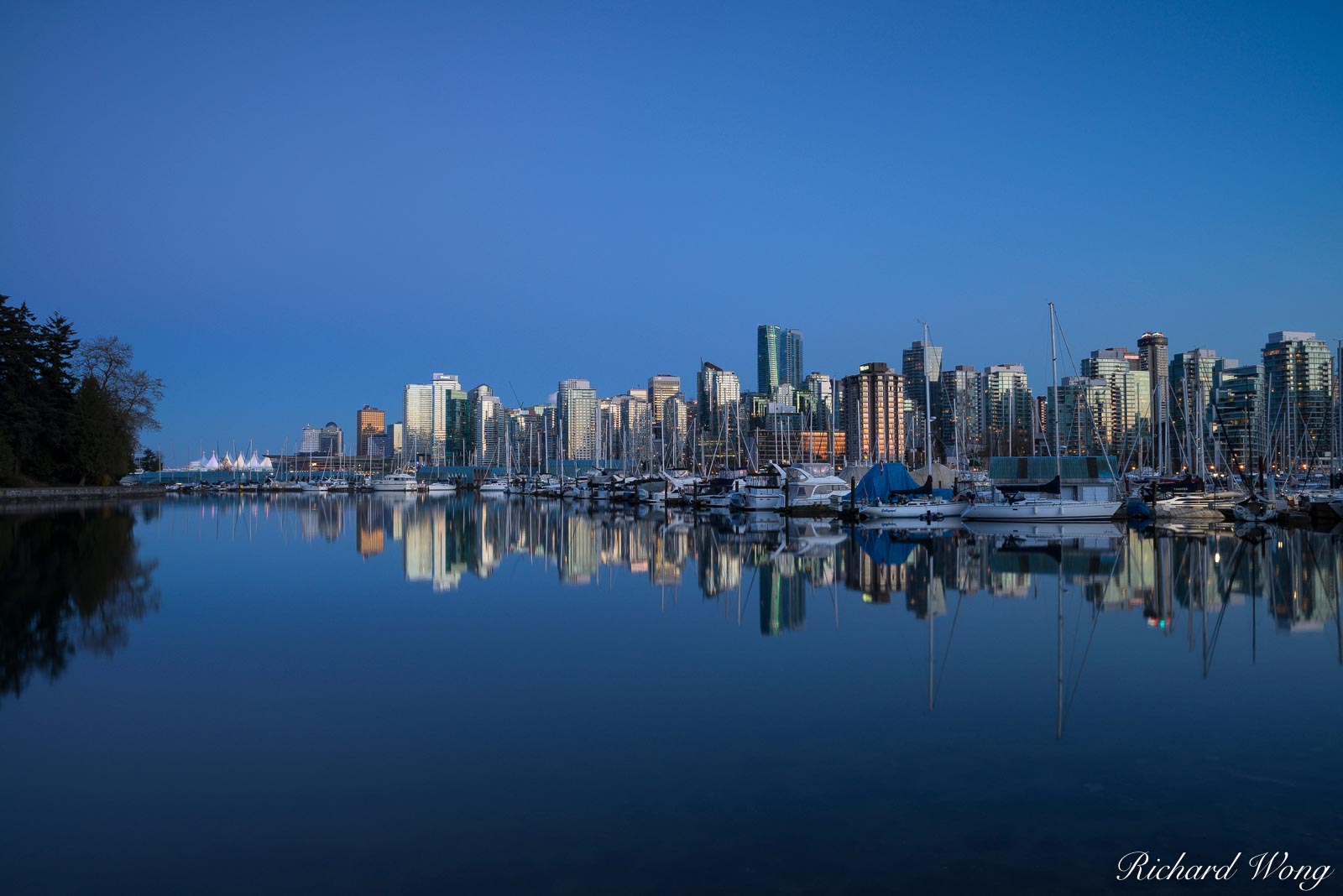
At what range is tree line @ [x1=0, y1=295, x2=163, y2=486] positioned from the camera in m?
74.8

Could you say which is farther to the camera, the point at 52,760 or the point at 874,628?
the point at 874,628

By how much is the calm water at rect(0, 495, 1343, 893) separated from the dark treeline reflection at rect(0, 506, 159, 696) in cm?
13

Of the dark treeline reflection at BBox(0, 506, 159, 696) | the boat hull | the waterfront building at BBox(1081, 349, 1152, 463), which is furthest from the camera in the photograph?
the waterfront building at BBox(1081, 349, 1152, 463)

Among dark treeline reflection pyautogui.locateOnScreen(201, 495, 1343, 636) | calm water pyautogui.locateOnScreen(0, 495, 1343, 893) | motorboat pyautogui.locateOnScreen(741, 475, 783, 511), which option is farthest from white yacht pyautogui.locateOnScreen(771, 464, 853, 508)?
calm water pyautogui.locateOnScreen(0, 495, 1343, 893)

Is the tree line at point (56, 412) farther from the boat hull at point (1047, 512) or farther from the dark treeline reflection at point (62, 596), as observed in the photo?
the boat hull at point (1047, 512)

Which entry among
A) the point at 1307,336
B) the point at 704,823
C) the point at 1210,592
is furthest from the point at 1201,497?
the point at 1307,336

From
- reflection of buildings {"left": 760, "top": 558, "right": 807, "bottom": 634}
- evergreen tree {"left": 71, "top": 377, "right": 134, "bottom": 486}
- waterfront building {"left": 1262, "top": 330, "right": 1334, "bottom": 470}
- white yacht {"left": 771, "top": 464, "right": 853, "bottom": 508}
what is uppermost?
waterfront building {"left": 1262, "top": 330, "right": 1334, "bottom": 470}

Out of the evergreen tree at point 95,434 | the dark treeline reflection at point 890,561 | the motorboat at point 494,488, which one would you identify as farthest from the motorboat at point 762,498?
the motorboat at point 494,488

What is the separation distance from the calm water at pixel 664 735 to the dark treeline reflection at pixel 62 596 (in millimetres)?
130

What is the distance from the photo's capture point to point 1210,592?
2261 centimetres

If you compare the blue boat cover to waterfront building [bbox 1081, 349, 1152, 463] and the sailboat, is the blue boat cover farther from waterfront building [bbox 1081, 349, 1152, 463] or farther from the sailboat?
waterfront building [bbox 1081, 349, 1152, 463]

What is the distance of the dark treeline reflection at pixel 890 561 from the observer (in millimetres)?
21828

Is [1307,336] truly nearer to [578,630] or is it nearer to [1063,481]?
[1063,481]

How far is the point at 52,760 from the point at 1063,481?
171 feet
